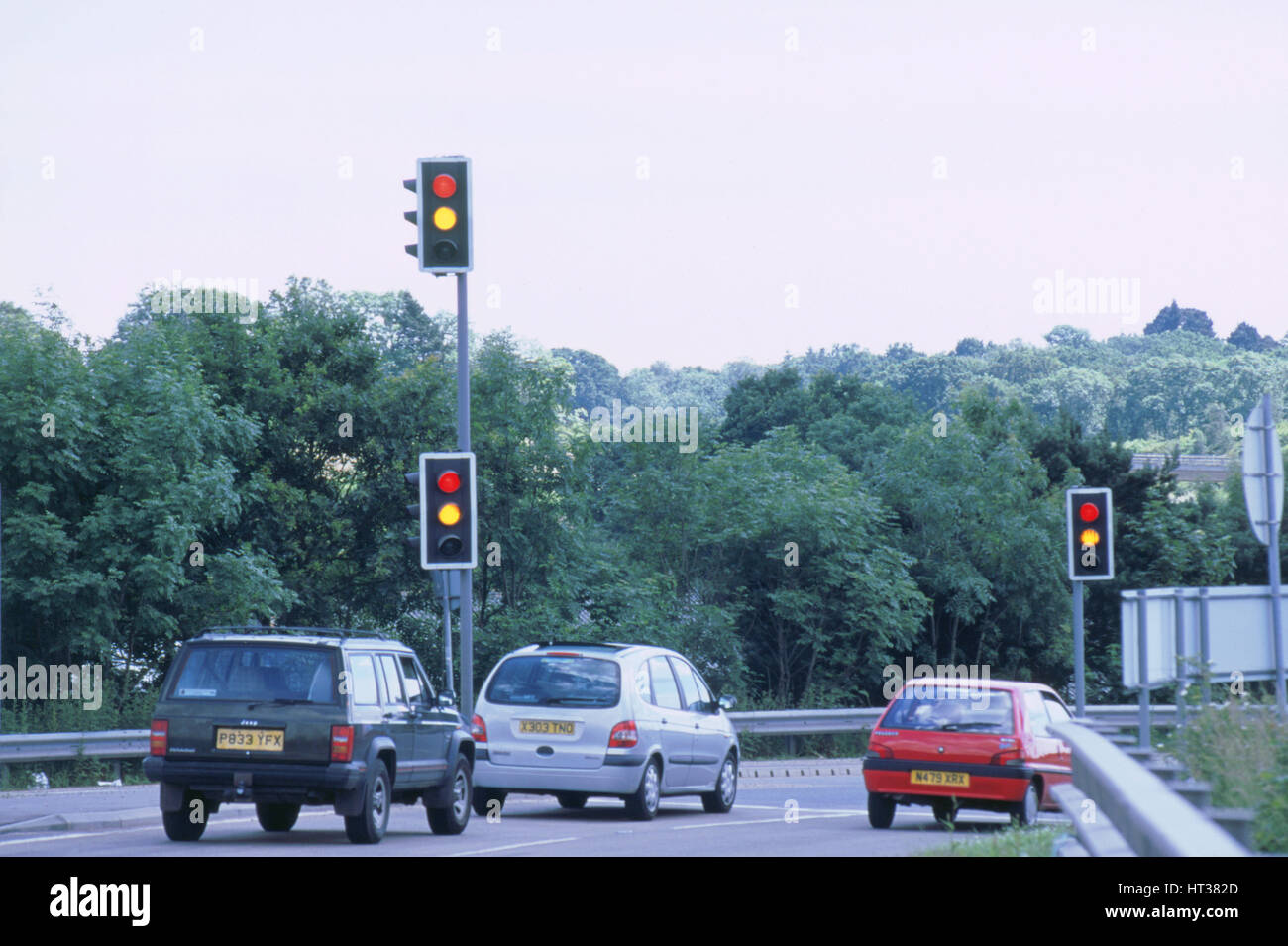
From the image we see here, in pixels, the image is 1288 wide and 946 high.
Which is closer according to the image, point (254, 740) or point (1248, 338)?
point (254, 740)

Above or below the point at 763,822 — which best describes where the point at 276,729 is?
above

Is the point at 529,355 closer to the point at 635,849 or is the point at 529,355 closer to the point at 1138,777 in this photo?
the point at 635,849

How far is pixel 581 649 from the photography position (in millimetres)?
17578

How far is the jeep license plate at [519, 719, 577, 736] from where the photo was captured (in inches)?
675

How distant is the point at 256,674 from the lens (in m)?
13.5

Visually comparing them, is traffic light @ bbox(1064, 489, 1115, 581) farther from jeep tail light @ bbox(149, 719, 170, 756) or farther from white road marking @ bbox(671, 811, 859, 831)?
jeep tail light @ bbox(149, 719, 170, 756)

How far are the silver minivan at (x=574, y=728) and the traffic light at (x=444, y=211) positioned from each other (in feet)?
14.2

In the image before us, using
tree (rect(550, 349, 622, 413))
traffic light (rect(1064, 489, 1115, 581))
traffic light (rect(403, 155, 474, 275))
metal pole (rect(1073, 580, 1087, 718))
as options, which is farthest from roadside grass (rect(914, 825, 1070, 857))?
tree (rect(550, 349, 622, 413))

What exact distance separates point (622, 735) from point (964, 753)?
3278 millimetres

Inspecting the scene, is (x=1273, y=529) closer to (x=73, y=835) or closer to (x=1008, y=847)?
(x=1008, y=847)

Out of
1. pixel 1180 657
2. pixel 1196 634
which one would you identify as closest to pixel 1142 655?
pixel 1180 657

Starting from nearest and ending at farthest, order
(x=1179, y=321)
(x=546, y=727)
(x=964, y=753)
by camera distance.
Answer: (x=964, y=753) → (x=546, y=727) → (x=1179, y=321)

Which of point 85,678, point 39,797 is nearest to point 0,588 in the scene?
point 85,678
